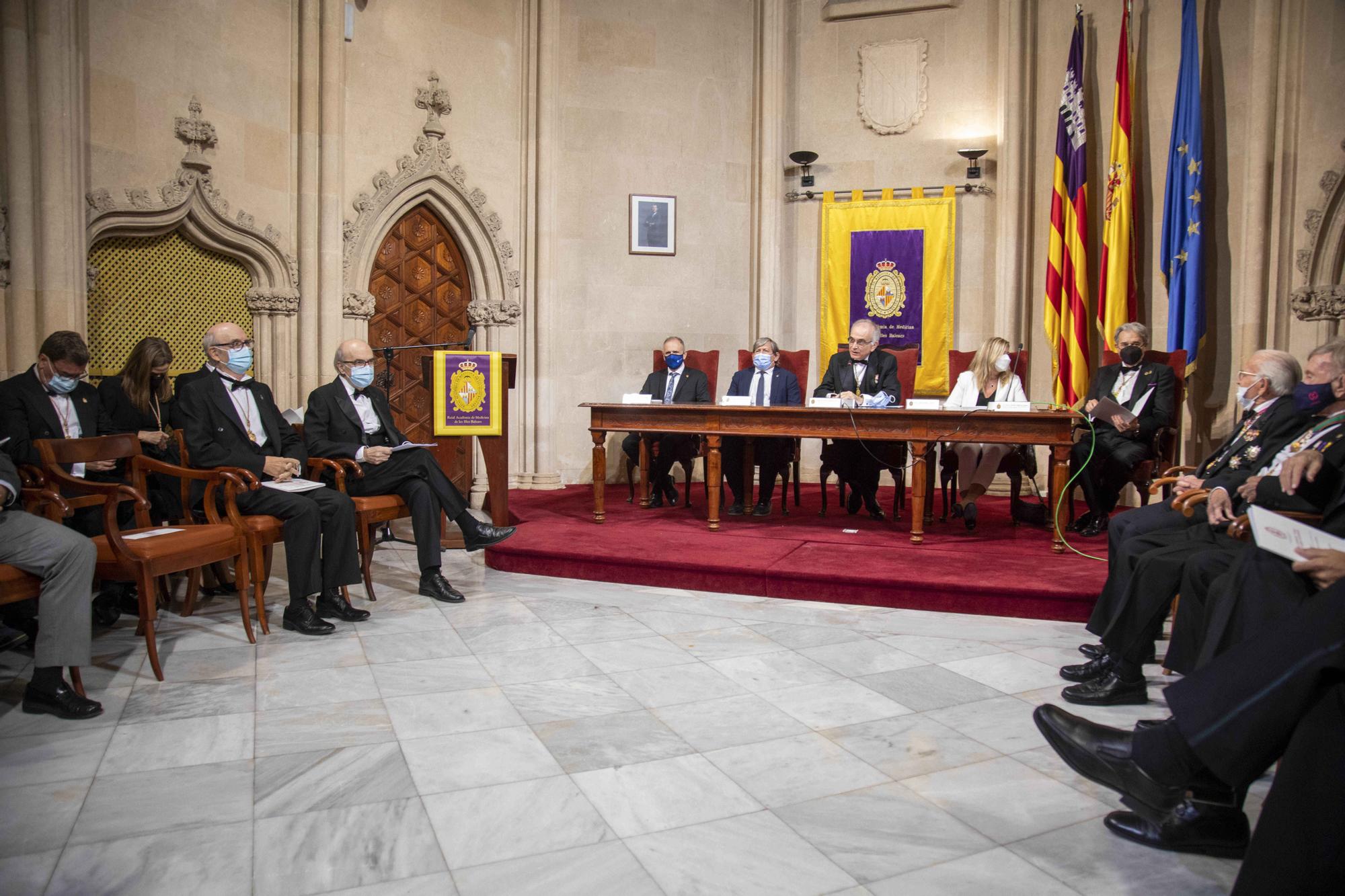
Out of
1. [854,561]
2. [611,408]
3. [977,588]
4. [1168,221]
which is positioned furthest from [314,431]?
[1168,221]

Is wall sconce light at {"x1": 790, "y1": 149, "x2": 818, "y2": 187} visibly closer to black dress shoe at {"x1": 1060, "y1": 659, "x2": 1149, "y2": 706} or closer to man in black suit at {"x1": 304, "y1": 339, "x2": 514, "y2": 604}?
man in black suit at {"x1": 304, "y1": 339, "x2": 514, "y2": 604}

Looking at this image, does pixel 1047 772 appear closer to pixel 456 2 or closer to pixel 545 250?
pixel 545 250

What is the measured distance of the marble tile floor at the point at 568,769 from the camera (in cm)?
191

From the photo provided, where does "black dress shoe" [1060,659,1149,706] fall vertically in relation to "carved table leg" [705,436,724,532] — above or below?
below

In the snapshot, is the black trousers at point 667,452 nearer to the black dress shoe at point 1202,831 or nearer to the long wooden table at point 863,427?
the long wooden table at point 863,427

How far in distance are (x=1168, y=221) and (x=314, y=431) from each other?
238 inches

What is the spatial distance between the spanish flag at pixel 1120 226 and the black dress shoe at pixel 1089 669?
4.37 m

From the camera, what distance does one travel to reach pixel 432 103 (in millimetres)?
7398

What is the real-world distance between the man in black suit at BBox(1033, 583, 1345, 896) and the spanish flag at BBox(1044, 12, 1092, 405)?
5500mm

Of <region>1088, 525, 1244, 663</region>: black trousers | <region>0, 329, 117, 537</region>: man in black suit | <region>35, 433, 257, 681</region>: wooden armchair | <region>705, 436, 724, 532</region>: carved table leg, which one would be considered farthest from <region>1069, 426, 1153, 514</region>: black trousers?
<region>0, 329, 117, 537</region>: man in black suit

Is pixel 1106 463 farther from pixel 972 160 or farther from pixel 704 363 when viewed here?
pixel 972 160

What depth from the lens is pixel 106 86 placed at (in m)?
5.77

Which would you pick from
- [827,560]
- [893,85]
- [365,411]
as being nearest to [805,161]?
[893,85]

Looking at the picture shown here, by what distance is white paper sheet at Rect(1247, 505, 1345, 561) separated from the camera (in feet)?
6.49
